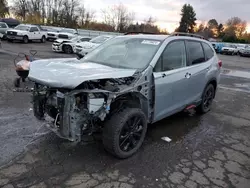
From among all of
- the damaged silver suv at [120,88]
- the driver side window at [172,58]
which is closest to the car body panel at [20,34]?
the damaged silver suv at [120,88]

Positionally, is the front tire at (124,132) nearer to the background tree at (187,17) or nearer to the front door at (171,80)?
the front door at (171,80)

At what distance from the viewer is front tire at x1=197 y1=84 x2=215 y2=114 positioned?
5426 mm

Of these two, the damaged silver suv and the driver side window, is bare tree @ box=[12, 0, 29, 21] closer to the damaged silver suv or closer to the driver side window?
the damaged silver suv

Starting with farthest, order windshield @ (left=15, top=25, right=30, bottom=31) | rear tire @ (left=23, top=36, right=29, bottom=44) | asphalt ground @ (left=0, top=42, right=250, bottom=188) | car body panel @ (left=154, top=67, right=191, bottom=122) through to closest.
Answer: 1. windshield @ (left=15, top=25, right=30, bottom=31)
2. rear tire @ (left=23, top=36, right=29, bottom=44)
3. car body panel @ (left=154, top=67, right=191, bottom=122)
4. asphalt ground @ (left=0, top=42, right=250, bottom=188)

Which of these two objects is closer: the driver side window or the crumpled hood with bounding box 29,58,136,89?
the crumpled hood with bounding box 29,58,136,89

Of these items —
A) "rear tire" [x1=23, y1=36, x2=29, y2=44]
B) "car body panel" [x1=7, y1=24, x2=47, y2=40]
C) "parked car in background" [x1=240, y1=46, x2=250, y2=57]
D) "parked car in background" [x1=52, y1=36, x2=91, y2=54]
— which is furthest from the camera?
"parked car in background" [x1=240, y1=46, x2=250, y2=57]

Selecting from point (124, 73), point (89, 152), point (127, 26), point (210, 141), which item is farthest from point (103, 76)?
point (127, 26)

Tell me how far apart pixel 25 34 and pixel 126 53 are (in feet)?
71.4

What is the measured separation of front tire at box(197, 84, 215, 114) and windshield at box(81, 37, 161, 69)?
2.13 m

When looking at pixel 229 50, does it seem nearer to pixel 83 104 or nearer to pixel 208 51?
pixel 208 51

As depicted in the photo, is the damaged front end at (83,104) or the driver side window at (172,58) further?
the driver side window at (172,58)

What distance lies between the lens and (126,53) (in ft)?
13.4

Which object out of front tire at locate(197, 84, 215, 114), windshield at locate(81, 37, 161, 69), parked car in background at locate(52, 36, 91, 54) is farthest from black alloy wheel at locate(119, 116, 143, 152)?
parked car in background at locate(52, 36, 91, 54)

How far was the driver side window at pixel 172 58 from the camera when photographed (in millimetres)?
3822
